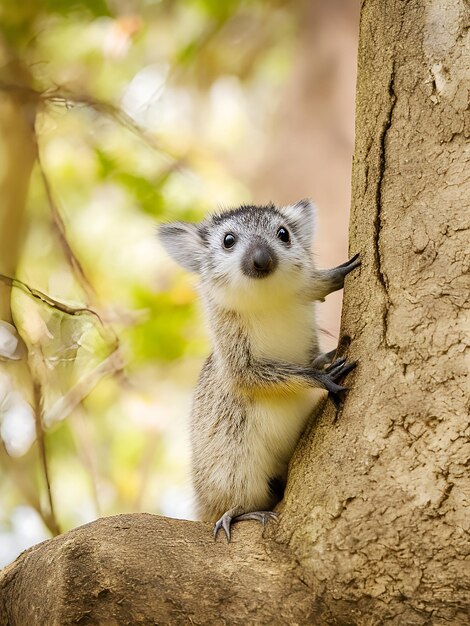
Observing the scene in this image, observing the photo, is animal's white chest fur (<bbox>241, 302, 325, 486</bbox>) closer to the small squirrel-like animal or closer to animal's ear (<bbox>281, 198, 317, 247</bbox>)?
the small squirrel-like animal

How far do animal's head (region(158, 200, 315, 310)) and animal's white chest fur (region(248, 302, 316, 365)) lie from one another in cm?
6

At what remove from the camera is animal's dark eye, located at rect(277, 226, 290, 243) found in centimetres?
300

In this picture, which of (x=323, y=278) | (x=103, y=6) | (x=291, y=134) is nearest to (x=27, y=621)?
(x=323, y=278)

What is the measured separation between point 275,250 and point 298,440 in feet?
2.20

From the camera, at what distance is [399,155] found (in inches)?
85.2

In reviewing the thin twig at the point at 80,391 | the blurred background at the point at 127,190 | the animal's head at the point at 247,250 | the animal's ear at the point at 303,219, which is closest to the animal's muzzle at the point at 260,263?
the animal's head at the point at 247,250

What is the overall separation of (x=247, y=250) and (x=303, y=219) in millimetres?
440

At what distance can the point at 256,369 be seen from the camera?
2.67m

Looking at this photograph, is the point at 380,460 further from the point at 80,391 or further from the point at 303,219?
the point at 80,391

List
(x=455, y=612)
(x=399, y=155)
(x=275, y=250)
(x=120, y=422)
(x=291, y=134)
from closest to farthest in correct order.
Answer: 1. (x=455, y=612)
2. (x=399, y=155)
3. (x=275, y=250)
4. (x=120, y=422)
5. (x=291, y=134)

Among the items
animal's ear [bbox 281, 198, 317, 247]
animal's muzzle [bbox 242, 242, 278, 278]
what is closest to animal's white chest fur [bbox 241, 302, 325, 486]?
animal's muzzle [bbox 242, 242, 278, 278]

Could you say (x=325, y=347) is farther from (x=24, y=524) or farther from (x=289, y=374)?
(x=24, y=524)

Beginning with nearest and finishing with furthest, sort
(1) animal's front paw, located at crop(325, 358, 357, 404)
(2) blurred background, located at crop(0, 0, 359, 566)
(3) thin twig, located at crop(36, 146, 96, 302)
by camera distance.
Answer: (1) animal's front paw, located at crop(325, 358, 357, 404), (2) blurred background, located at crop(0, 0, 359, 566), (3) thin twig, located at crop(36, 146, 96, 302)

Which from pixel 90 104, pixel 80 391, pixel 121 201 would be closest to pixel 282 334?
pixel 80 391
